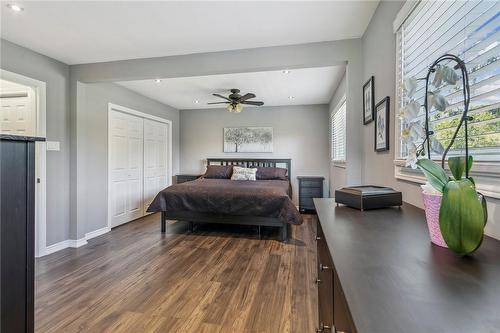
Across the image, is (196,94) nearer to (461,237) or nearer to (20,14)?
(20,14)

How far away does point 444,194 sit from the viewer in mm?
706

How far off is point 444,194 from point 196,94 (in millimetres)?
4496

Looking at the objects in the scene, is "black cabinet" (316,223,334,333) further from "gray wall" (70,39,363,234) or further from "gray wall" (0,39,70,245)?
"gray wall" (0,39,70,245)

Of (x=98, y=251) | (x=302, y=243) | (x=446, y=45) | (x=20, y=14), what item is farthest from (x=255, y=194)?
(x=20, y=14)

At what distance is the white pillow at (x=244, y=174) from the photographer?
5031mm

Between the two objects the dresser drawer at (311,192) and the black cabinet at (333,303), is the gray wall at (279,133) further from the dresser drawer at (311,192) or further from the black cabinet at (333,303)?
the black cabinet at (333,303)

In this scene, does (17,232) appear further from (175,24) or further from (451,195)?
(175,24)

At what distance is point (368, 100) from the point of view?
7.20 ft

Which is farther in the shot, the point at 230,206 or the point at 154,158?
the point at 154,158

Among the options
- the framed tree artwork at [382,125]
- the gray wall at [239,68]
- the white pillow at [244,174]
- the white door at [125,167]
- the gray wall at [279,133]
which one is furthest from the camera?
the gray wall at [279,133]

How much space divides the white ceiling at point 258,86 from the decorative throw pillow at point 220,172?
143 cm

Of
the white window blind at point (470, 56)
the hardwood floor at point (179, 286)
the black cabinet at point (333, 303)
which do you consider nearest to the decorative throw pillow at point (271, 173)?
the hardwood floor at point (179, 286)

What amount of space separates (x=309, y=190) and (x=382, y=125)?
346 centimetres

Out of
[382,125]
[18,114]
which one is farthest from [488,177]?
[18,114]
